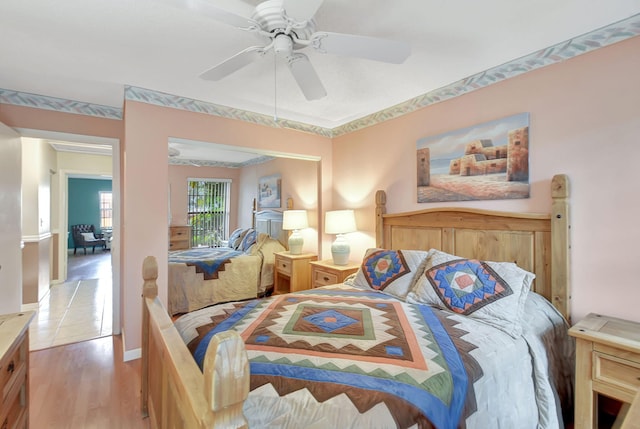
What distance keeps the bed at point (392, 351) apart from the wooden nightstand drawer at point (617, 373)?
7.9 inches

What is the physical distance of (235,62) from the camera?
1.58 metres

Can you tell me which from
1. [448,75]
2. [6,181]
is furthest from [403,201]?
[6,181]

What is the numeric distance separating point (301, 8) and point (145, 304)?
173 cm

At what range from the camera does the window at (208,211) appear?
4.63m

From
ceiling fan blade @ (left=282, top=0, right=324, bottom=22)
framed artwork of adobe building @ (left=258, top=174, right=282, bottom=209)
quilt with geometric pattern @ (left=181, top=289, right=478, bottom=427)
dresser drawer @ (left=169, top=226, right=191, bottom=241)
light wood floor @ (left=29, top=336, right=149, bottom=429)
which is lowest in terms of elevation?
light wood floor @ (left=29, top=336, right=149, bottom=429)

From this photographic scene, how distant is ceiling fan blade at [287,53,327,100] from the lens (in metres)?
1.58

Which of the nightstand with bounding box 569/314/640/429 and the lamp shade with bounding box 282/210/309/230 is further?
the lamp shade with bounding box 282/210/309/230

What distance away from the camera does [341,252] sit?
3188 millimetres

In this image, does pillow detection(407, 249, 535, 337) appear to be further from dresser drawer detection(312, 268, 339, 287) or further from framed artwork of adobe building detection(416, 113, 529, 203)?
dresser drawer detection(312, 268, 339, 287)

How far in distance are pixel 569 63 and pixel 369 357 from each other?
216 cm

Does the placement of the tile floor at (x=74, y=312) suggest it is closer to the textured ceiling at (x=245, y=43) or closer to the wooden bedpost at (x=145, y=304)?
the wooden bedpost at (x=145, y=304)

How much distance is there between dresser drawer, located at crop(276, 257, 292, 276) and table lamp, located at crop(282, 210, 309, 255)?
169mm

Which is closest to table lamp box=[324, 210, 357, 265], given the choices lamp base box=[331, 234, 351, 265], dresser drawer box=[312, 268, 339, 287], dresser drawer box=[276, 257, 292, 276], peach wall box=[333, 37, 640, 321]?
lamp base box=[331, 234, 351, 265]

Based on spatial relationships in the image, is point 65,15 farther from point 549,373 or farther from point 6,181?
point 549,373
